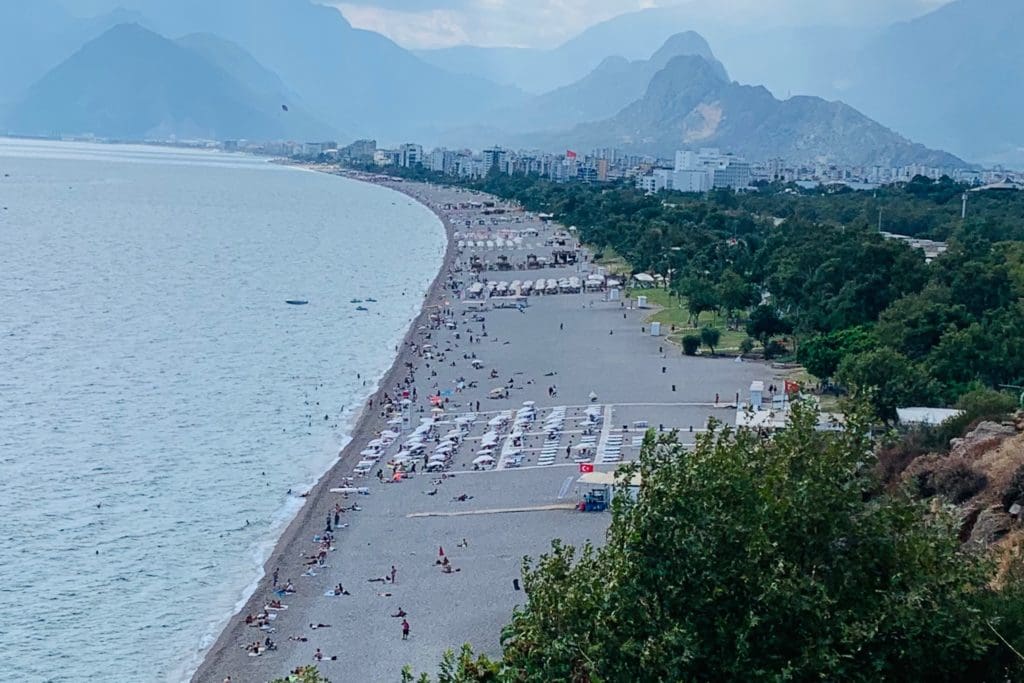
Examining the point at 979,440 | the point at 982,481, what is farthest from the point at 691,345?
the point at 982,481

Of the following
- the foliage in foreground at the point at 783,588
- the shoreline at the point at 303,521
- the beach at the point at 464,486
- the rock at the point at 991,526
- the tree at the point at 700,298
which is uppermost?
the foliage in foreground at the point at 783,588

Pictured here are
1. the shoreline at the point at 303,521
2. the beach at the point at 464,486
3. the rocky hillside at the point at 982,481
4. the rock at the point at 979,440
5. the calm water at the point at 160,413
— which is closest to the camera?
the rocky hillside at the point at 982,481

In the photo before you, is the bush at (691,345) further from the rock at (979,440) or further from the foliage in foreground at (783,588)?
the foliage in foreground at (783,588)

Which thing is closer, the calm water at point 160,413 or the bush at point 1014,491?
the bush at point 1014,491

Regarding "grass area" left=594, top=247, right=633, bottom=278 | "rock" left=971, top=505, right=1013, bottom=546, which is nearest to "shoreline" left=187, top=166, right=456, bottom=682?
"rock" left=971, top=505, right=1013, bottom=546

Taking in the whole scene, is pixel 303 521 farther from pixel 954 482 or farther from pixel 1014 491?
pixel 1014 491

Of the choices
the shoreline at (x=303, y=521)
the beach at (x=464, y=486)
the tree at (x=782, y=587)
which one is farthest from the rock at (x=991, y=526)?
the shoreline at (x=303, y=521)

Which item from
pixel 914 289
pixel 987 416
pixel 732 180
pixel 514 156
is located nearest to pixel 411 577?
pixel 987 416

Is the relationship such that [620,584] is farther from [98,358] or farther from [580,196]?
[580,196]
